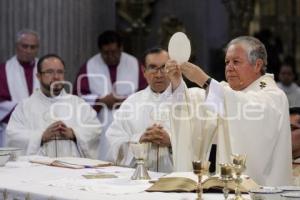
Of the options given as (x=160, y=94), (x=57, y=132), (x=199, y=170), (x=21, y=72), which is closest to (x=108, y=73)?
(x=21, y=72)

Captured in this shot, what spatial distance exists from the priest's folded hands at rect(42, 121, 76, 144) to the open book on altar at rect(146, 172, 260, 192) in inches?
99.9

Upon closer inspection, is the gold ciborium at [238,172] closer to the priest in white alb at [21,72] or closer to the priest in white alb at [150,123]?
the priest in white alb at [150,123]

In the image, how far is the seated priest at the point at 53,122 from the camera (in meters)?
7.01

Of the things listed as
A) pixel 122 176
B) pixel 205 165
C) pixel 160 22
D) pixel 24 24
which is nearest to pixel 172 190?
pixel 205 165

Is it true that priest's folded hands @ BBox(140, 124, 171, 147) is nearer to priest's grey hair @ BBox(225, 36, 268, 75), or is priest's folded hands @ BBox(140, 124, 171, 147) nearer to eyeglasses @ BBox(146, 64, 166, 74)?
eyeglasses @ BBox(146, 64, 166, 74)

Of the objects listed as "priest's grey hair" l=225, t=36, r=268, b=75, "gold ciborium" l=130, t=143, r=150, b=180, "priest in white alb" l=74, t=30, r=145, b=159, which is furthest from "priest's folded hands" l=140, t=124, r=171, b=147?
"priest in white alb" l=74, t=30, r=145, b=159

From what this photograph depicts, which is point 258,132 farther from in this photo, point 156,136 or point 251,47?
point 156,136

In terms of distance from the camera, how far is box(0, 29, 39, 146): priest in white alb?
324 inches

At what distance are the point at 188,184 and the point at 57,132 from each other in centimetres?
270

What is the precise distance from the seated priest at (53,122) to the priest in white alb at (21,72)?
2.81ft

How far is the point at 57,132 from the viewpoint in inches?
274

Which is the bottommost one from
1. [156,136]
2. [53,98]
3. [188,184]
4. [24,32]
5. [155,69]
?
[188,184]

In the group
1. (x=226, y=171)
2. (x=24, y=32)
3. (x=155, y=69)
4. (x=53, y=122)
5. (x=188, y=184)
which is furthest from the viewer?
(x=24, y=32)

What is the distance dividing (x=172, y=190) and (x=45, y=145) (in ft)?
9.02
